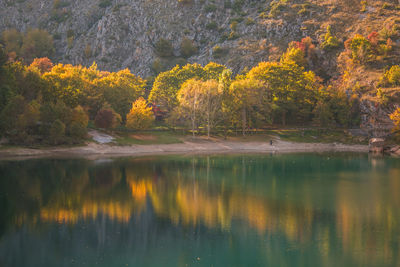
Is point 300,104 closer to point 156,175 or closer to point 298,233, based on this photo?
point 156,175

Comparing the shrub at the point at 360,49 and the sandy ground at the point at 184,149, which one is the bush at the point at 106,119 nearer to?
the sandy ground at the point at 184,149

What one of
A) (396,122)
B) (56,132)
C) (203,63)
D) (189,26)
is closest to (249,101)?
(396,122)

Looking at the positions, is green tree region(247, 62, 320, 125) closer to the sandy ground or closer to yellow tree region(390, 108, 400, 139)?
the sandy ground

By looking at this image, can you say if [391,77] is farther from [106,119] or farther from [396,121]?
[106,119]

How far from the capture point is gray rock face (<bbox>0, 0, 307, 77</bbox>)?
15738 centimetres

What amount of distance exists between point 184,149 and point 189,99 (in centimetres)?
1342

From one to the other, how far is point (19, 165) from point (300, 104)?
75357mm

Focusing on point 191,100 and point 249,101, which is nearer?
point 191,100

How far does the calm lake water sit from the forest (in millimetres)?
18302

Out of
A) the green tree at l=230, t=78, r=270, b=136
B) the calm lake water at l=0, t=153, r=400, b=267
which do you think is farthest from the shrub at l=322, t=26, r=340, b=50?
the calm lake water at l=0, t=153, r=400, b=267

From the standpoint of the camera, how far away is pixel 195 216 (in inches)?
1300

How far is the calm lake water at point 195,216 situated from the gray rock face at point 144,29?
10290cm

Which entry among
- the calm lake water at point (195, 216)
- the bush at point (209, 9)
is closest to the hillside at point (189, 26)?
the bush at point (209, 9)

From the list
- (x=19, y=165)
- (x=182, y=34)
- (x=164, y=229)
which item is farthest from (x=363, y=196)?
(x=182, y=34)
